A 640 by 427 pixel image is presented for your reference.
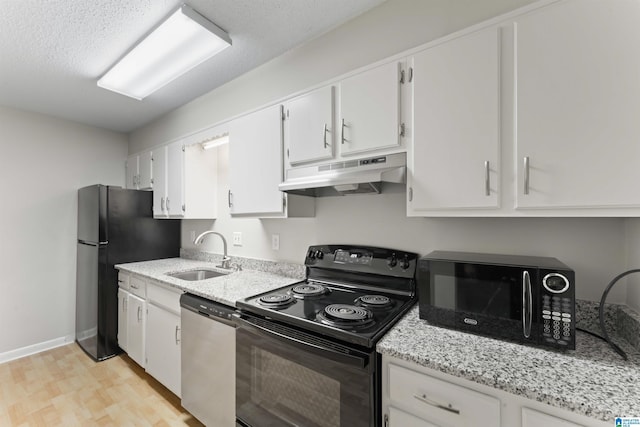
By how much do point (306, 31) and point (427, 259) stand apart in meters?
1.59

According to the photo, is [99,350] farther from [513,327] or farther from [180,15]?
[513,327]

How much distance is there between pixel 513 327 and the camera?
38.8 inches

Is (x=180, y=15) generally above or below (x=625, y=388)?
above

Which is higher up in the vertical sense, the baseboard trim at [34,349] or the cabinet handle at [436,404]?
the cabinet handle at [436,404]

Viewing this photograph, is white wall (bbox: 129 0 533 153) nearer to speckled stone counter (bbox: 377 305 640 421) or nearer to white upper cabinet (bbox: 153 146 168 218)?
white upper cabinet (bbox: 153 146 168 218)

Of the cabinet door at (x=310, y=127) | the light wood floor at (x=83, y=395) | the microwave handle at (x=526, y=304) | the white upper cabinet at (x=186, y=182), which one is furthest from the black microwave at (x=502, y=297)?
the white upper cabinet at (x=186, y=182)

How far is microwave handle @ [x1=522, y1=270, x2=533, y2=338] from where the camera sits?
94 centimetres

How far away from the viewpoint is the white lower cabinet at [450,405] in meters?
0.75

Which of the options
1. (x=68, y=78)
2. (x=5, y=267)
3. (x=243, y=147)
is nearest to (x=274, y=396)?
(x=243, y=147)

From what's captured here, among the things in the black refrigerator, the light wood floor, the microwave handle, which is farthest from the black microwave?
the black refrigerator

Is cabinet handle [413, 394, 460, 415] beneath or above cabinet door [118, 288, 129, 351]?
above

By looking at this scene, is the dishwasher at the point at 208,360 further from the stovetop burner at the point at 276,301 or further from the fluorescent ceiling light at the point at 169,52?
the fluorescent ceiling light at the point at 169,52

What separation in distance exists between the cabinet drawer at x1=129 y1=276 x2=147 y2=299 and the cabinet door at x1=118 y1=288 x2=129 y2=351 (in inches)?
5.1

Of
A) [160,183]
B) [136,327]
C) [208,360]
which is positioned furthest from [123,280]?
[208,360]
